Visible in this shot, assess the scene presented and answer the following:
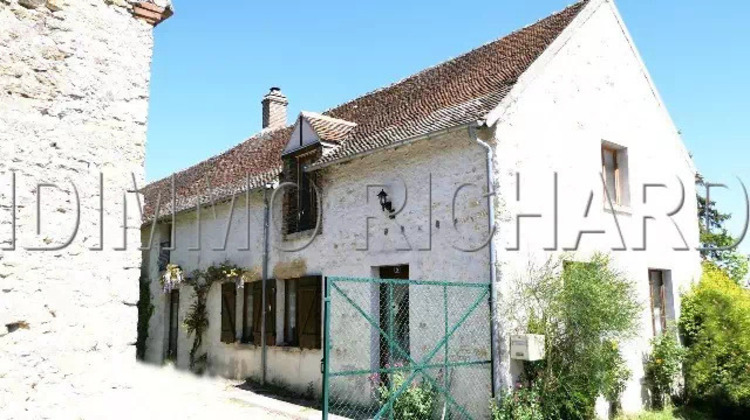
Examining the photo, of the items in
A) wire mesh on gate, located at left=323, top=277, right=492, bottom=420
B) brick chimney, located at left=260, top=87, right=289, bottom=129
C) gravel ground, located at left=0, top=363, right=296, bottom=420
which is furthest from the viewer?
brick chimney, located at left=260, top=87, right=289, bottom=129

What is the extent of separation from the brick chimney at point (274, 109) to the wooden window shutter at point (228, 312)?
7.20 m

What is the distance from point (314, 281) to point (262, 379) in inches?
106

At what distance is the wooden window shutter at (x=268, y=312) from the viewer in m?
12.1

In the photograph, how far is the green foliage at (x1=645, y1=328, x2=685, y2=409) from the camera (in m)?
10.3

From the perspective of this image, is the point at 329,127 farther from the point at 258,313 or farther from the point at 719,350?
the point at 719,350

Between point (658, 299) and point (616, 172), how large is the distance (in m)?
2.66

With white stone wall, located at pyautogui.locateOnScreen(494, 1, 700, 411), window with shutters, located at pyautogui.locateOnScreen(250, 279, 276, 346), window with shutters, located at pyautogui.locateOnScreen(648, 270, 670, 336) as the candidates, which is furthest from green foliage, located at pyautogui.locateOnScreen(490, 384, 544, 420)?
window with shutters, located at pyautogui.locateOnScreen(250, 279, 276, 346)

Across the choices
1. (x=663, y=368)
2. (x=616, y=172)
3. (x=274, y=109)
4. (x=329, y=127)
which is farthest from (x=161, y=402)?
(x=274, y=109)

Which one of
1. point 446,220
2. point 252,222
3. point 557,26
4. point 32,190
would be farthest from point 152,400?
point 557,26

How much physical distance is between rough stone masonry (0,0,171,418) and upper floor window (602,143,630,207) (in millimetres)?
8418

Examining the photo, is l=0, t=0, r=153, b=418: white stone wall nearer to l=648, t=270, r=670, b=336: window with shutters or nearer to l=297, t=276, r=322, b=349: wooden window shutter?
l=297, t=276, r=322, b=349: wooden window shutter

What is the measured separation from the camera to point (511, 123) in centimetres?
884

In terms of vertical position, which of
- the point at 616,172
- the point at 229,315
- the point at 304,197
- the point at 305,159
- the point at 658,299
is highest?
the point at 305,159

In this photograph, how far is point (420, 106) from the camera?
1104 cm
